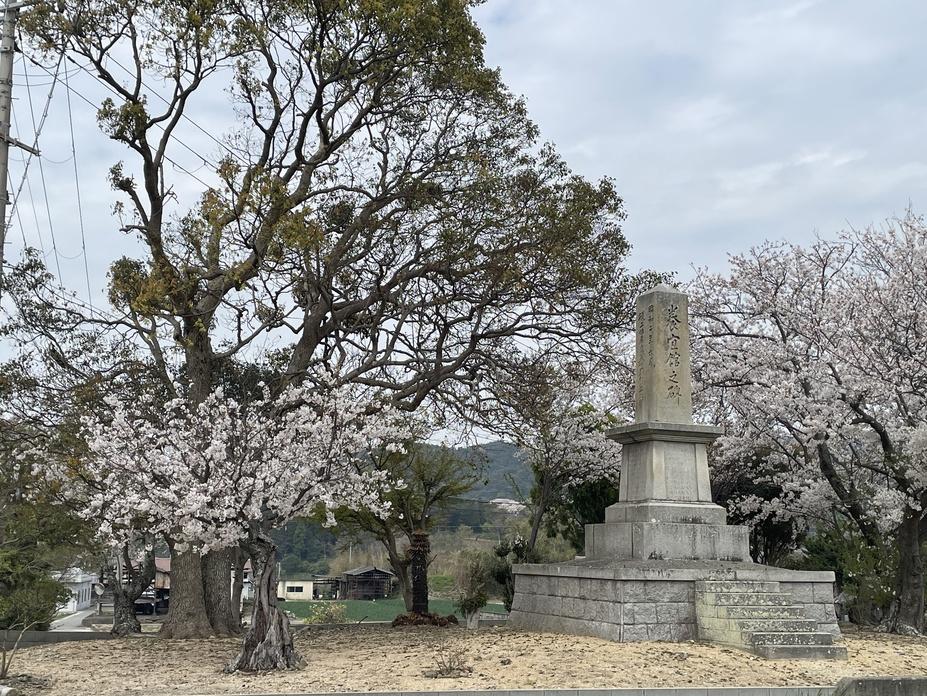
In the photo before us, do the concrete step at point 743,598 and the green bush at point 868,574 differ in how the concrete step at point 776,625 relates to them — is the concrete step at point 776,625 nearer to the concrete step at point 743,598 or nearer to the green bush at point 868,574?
the concrete step at point 743,598

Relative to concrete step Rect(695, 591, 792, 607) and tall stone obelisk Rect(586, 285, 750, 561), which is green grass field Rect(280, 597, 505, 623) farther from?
concrete step Rect(695, 591, 792, 607)

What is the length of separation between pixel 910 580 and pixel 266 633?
1349 cm

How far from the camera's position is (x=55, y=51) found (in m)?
16.0

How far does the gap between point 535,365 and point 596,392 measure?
311 inches

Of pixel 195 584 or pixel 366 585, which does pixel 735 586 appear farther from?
pixel 366 585

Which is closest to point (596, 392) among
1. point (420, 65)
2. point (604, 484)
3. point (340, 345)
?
point (604, 484)

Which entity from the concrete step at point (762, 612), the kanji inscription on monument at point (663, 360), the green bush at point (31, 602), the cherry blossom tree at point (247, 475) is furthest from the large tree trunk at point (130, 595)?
the concrete step at point (762, 612)

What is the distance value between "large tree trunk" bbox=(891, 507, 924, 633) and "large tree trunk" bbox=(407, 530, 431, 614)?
10.9 metres

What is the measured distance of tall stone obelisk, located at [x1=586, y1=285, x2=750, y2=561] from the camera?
13.9 meters

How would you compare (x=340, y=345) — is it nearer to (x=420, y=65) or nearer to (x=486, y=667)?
(x=420, y=65)

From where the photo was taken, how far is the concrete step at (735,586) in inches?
499

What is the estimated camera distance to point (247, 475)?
12.6 metres

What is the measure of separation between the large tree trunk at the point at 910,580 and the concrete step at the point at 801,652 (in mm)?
7032

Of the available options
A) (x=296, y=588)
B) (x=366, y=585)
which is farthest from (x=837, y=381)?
(x=296, y=588)
